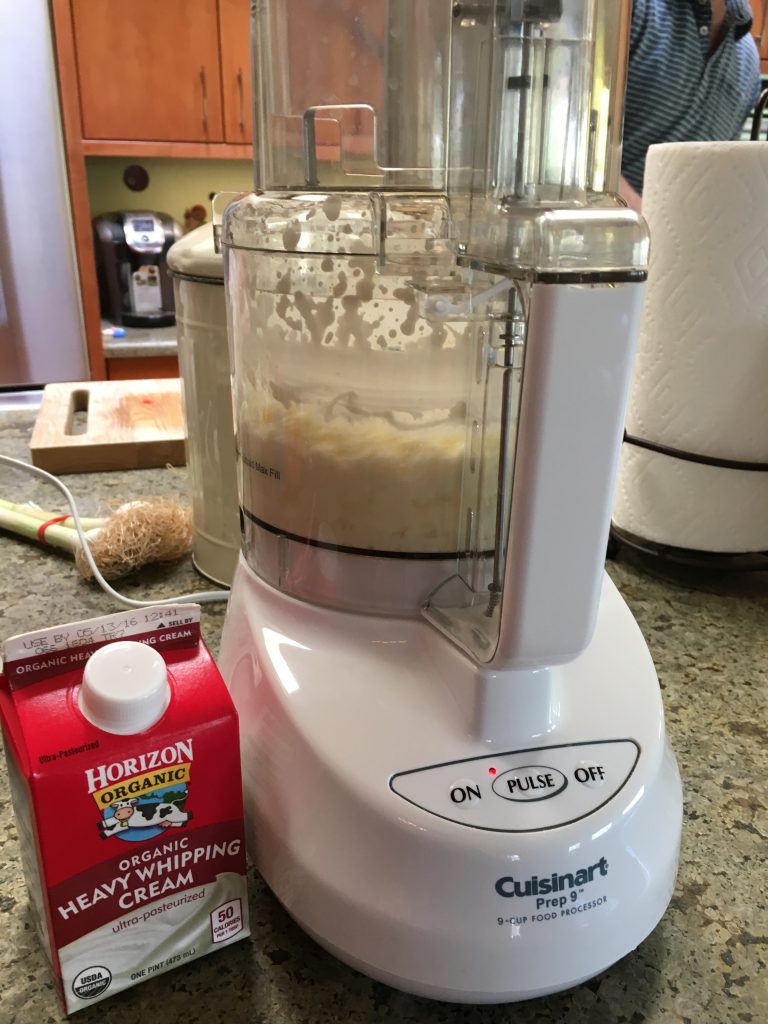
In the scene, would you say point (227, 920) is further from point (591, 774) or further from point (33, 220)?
point (33, 220)

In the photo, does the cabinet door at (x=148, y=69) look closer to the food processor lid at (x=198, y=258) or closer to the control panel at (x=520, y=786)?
the food processor lid at (x=198, y=258)

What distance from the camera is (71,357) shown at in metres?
2.31

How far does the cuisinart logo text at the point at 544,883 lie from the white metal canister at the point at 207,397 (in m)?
→ 0.38

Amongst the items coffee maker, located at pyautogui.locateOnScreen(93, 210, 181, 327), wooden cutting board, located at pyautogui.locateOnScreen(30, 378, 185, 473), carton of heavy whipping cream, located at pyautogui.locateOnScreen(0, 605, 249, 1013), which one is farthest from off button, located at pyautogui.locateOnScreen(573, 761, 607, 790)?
coffee maker, located at pyautogui.locateOnScreen(93, 210, 181, 327)

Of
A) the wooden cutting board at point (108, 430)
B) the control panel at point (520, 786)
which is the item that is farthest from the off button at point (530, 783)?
the wooden cutting board at point (108, 430)

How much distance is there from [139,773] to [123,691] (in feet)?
0.10

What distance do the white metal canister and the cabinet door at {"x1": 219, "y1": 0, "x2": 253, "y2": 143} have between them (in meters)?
1.83

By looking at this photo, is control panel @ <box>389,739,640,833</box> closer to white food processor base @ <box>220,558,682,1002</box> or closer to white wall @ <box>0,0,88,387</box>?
white food processor base @ <box>220,558,682,1002</box>

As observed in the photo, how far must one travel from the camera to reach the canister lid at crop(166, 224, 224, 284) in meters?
0.60

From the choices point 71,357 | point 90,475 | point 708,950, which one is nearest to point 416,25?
point 708,950

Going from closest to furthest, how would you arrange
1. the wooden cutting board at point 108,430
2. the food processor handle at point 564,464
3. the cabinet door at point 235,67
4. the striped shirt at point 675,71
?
the food processor handle at point 564,464, the wooden cutting board at point 108,430, the striped shirt at point 675,71, the cabinet door at point 235,67

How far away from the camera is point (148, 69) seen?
89.3 inches

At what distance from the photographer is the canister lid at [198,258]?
599 millimetres

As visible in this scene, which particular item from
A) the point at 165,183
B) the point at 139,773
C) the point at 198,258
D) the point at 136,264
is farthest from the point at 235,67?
the point at 139,773
